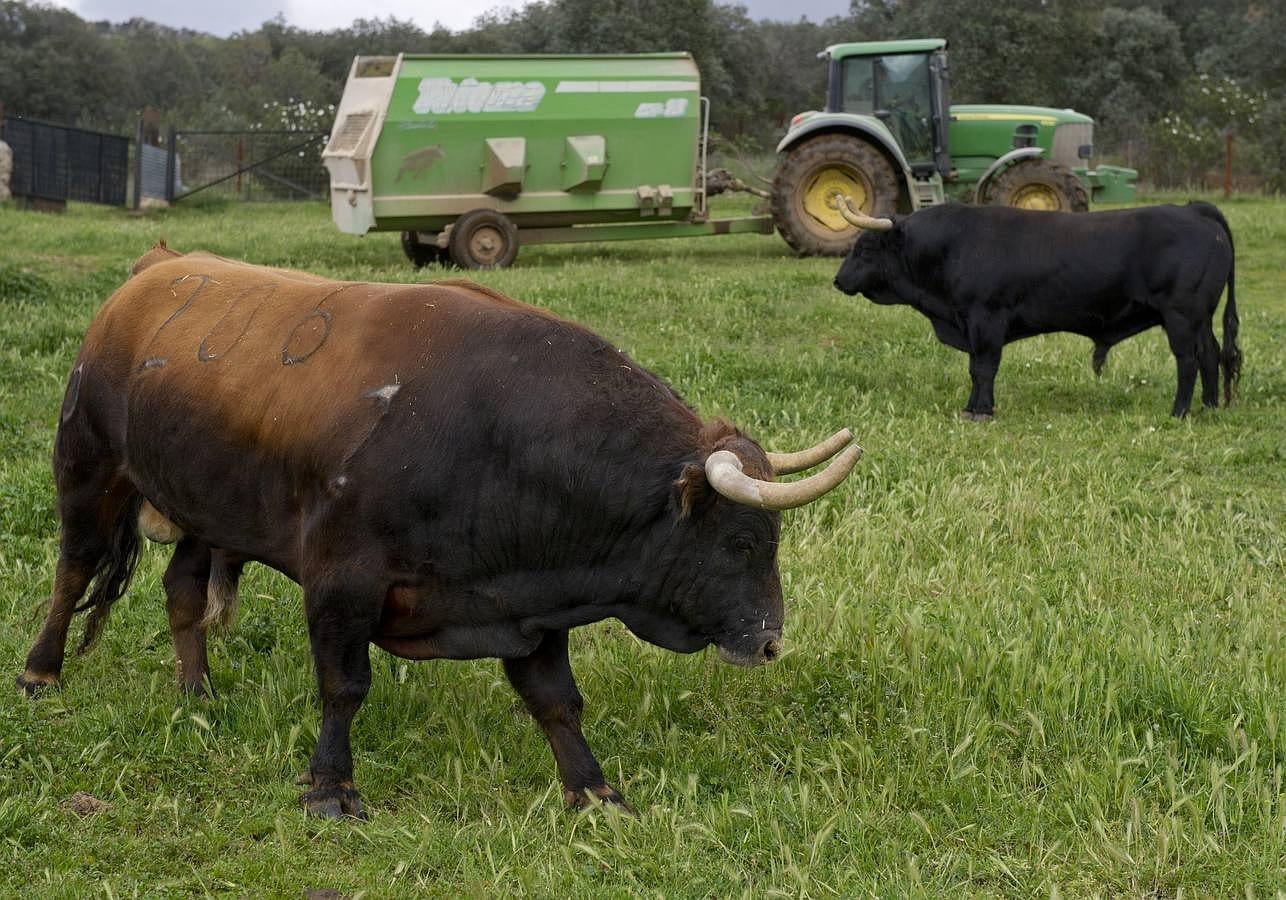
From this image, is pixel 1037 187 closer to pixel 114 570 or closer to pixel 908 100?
pixel 908 100

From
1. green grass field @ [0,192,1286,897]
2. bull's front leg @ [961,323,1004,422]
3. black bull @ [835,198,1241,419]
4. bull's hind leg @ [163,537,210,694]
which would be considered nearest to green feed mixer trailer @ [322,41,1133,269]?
black bull @ [835,198,1241,419]

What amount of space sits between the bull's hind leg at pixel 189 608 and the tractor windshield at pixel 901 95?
16000 millimetres

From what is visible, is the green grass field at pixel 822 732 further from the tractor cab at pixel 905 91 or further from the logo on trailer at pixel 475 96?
the tractor cab at pixel 905 91

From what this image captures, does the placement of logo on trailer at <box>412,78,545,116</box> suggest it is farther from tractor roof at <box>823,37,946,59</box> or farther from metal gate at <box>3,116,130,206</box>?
metal gate at <box>3,116,130,206</box>

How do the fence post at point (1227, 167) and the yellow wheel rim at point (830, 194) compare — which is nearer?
the yellow wheel rim at point (830, 194)

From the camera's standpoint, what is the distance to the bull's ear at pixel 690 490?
418 cm

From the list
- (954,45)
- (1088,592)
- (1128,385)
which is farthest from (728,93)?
(1088,592)

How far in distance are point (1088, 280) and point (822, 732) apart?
635 centimetres

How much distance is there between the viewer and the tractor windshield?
20047 mm

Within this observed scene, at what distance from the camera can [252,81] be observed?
2233 inches

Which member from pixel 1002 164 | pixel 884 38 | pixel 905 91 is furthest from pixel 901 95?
pixel 884 38

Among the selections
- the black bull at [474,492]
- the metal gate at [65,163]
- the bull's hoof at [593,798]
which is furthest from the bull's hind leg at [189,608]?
the metal gate at [65,163]

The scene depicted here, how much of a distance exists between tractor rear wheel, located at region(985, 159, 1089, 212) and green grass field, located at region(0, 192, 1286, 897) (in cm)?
1161

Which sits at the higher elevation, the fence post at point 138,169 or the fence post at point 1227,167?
the fence post at point 1227,167
